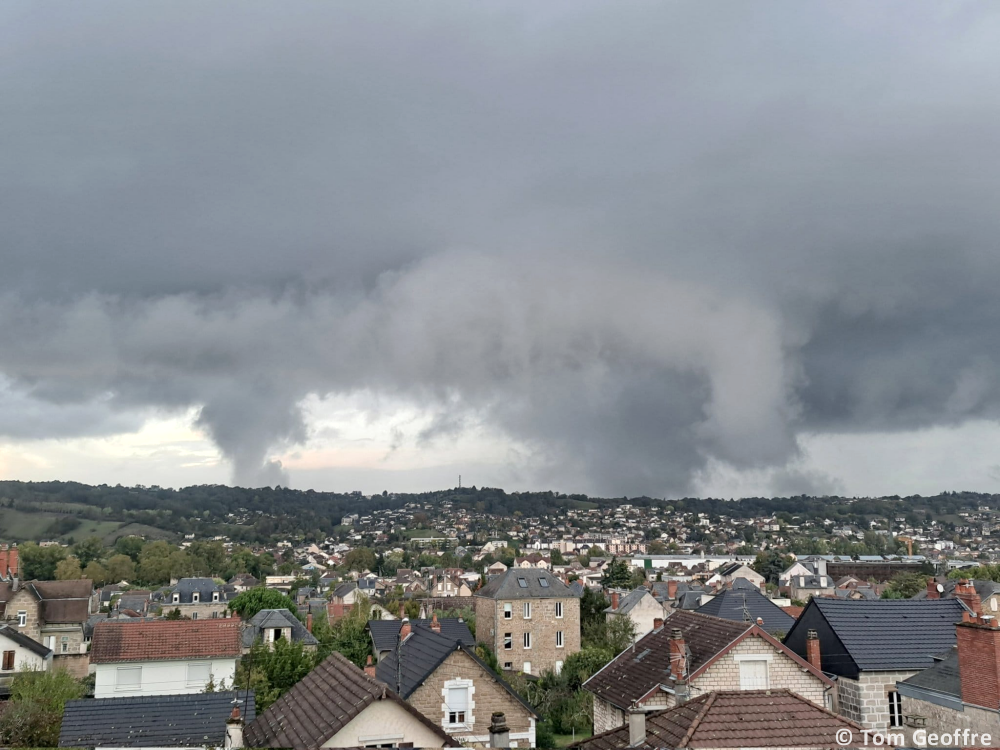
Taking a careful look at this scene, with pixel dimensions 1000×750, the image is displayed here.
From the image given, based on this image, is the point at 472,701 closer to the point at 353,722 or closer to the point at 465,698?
the point at 465,698

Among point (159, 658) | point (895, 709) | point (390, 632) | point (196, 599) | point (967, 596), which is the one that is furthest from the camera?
point (196, 599)

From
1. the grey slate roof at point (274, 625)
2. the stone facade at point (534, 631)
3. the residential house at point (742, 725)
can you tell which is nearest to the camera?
the residential house at point (742, 725)

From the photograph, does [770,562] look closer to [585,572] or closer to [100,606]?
[585,572]

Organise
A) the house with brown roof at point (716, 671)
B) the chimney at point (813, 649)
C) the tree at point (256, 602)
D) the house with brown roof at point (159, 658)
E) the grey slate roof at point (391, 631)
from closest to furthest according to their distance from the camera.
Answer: the house with brown roof at point (716, 671), the chimney at point (813, 649), the house with brown roof at point (159, 658), the grey slate roof at point (391, 631), the tree at point (256, 602)

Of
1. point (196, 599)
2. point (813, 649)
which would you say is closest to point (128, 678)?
point (813, 649)

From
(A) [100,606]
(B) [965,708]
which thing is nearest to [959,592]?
(B) [965,708]

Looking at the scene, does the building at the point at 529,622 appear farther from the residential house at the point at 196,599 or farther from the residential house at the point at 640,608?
the residential house at the point at 196,599

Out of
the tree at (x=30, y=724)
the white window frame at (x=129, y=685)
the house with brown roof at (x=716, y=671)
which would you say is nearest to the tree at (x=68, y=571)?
the white window frame at (x=129, y=685)
